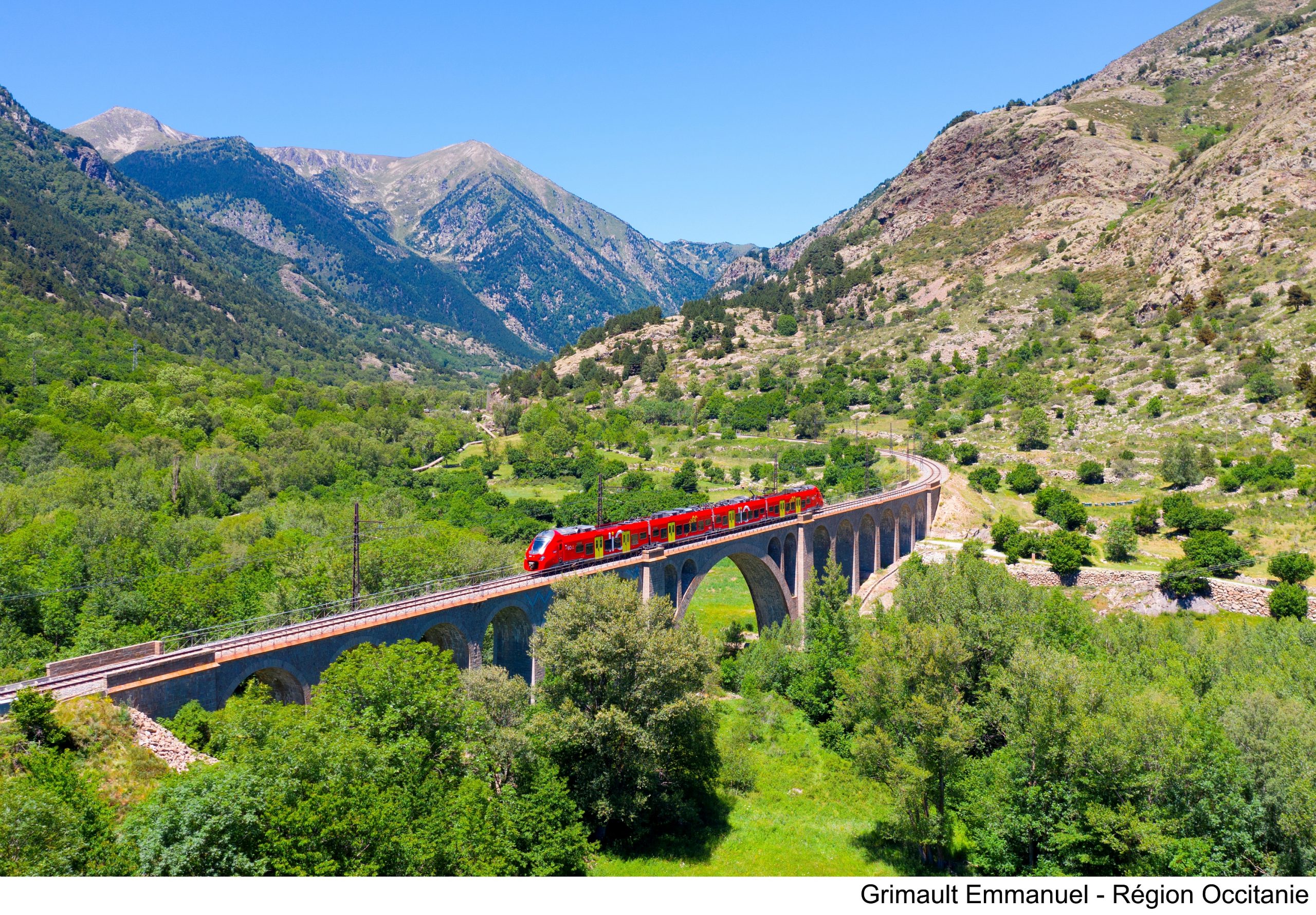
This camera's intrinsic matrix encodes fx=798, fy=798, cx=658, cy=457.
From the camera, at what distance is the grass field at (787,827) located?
89.7 ft

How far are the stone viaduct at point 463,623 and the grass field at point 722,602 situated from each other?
208 inches

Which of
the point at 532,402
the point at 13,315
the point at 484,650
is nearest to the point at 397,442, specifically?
the point at 532,402

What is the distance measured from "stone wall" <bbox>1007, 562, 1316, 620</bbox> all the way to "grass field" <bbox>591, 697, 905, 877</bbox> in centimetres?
2961

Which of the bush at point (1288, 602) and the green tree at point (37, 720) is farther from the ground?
the green tree at point (37, 720)

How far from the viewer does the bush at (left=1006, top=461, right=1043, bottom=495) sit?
74.4 m

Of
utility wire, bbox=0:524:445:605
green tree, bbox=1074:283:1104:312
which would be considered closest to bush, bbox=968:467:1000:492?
green tree, bbox=1074:283:1104:312

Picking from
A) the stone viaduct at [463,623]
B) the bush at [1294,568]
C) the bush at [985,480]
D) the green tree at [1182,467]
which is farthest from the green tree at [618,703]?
the bush at [985,480]

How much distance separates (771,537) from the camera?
53844mm

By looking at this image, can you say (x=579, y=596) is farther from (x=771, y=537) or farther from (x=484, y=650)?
(x=771, y=537)

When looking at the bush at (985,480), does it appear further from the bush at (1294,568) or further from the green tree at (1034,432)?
the bush at (1294,568)

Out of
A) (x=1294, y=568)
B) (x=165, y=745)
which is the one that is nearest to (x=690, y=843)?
(x=165, y=745)

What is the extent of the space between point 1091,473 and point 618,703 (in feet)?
204

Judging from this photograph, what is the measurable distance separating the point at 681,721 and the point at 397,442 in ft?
282

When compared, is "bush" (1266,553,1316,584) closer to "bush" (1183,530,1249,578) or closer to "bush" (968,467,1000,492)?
"bush" (1183,530,1249,578)
